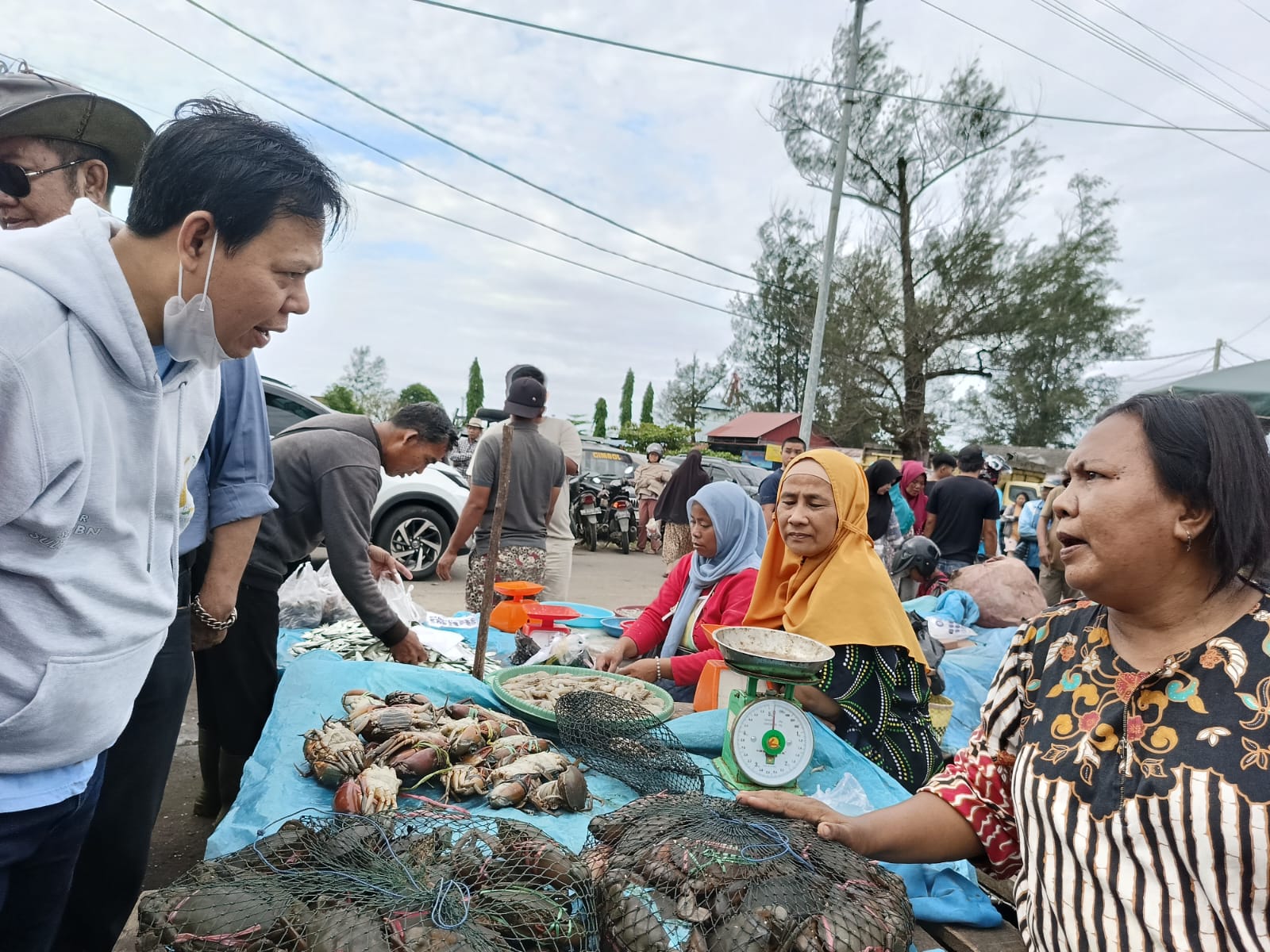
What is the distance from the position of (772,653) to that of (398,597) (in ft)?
7.94

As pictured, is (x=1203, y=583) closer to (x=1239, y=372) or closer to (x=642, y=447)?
(x=1239, y=372)

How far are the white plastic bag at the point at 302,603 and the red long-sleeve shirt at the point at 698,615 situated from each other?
1.64 meters

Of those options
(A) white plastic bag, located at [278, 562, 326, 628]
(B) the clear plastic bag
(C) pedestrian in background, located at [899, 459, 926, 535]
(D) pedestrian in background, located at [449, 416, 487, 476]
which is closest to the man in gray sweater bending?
(A) white plastic bag, located at [278, 562, 326, 628]

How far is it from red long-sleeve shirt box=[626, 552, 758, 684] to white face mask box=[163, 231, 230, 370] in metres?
2.36

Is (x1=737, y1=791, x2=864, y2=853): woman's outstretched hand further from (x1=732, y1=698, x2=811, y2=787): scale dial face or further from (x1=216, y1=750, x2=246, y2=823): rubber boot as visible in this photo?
(x1=216, y1=750, x2=246, y2=823): rubber boot

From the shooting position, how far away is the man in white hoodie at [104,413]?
41.2 inches

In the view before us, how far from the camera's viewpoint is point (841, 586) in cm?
262

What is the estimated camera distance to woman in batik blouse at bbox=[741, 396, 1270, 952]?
3.67 feet

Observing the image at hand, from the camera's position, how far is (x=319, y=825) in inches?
61.7

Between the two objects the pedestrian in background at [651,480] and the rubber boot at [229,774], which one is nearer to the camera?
the rubber boot at [229,774]

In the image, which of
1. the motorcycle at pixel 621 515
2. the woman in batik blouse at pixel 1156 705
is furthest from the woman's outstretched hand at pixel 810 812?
the motorcycle at pixel 621 515

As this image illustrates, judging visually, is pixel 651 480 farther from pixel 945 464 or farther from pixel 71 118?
pixel 71 118

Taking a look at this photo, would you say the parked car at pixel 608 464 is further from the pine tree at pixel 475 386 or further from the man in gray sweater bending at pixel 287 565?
the pine tree at pixel 475 386

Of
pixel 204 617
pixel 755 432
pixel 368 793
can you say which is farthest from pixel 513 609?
pixel 755 432
